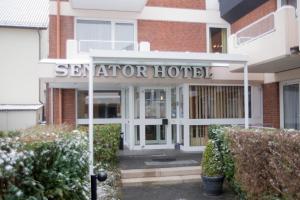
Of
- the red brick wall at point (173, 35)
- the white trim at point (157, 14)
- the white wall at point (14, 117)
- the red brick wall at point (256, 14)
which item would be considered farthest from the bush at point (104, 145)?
the red brick wall at point (256, 14)

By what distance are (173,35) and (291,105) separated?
5.70 m

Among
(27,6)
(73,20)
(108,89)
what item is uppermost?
(27,6)

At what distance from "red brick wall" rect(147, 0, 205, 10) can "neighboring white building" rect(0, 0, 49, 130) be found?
4649 millimetres

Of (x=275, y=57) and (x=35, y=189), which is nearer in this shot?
(x=35, y=189)

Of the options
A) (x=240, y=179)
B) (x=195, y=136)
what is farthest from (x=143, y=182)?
(x=195, y=136)

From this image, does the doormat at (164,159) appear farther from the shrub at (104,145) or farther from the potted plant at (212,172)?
the potted plant at (212,172)

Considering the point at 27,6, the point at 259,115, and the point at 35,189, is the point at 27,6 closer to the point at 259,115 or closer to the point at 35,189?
the point at 259,115

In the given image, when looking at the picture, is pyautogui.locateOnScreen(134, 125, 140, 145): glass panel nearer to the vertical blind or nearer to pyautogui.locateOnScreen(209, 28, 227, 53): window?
the vertical blind

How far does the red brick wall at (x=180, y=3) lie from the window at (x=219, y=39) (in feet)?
4.18

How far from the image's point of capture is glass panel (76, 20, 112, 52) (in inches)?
545

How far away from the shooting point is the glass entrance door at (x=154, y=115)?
13.9 metres

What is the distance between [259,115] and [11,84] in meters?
9.95

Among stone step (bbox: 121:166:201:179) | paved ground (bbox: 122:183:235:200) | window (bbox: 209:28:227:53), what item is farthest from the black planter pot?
window (bbox: 209:28:227:53)

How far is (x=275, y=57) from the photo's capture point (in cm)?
953
